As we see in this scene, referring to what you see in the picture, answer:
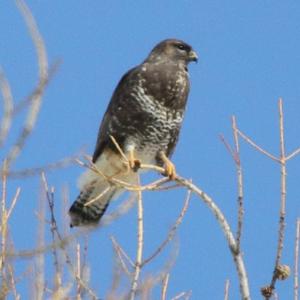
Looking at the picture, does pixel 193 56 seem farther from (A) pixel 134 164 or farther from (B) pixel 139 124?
(A) pixel 134 164

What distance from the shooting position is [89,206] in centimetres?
757

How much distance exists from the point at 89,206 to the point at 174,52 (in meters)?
1.56

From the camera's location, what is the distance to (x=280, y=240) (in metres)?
3.32

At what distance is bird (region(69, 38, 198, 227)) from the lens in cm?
733

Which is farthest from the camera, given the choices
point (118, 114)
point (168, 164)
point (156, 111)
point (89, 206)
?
point (89, 206)

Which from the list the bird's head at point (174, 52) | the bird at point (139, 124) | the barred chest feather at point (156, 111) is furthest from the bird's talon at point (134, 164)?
the bird's head at point (174, 52)

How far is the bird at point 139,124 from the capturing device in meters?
7.33

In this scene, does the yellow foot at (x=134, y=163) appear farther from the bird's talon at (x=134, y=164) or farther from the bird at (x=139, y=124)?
the bird at (x=139, y=124)

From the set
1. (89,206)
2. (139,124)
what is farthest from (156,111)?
(89,206)

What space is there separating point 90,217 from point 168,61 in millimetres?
1525

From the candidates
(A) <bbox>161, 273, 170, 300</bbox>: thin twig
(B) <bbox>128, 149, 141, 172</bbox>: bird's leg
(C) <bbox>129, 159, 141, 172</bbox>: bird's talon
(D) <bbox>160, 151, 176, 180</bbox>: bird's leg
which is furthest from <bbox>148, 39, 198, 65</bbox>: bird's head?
(A) <bbox>161, 273, 170, 300</bbox>: thin twig

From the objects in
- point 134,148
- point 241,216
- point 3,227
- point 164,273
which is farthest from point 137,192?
point 134,148

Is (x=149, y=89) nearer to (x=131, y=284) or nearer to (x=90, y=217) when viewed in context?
(x=90, y=217)

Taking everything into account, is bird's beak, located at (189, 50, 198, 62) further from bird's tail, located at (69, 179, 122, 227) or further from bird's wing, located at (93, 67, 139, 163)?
bird's tail, located at (69, 179, 122, 227)
